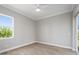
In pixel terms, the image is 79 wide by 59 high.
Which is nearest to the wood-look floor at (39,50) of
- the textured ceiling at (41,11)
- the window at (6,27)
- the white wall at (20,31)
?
the white wall at (20,31)

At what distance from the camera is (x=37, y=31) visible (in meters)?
1.48

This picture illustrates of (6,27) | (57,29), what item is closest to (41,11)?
(57,29)

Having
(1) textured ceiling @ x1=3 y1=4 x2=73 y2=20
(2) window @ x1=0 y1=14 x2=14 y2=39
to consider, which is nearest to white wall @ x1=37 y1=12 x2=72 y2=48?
(1) textured ceiling @ x1=3 y1=4 x2=73 y2=20

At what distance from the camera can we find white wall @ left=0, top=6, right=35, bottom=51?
1274 millimetres

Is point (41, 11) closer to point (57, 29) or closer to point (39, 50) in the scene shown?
point (57, 29)

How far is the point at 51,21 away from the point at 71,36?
1.66 feet

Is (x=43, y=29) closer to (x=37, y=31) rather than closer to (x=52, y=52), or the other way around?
(x=37, y=31)

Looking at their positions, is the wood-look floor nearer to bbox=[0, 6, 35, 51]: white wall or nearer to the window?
bbox=[0, 6, 35, 51]: white wall

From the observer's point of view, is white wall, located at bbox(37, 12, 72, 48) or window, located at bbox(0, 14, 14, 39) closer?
window, located at bbox(0, 14, 14, 39)

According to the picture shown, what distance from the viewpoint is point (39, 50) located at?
1348 mm

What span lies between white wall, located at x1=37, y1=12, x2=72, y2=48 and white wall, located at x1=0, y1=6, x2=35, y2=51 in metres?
0.16
